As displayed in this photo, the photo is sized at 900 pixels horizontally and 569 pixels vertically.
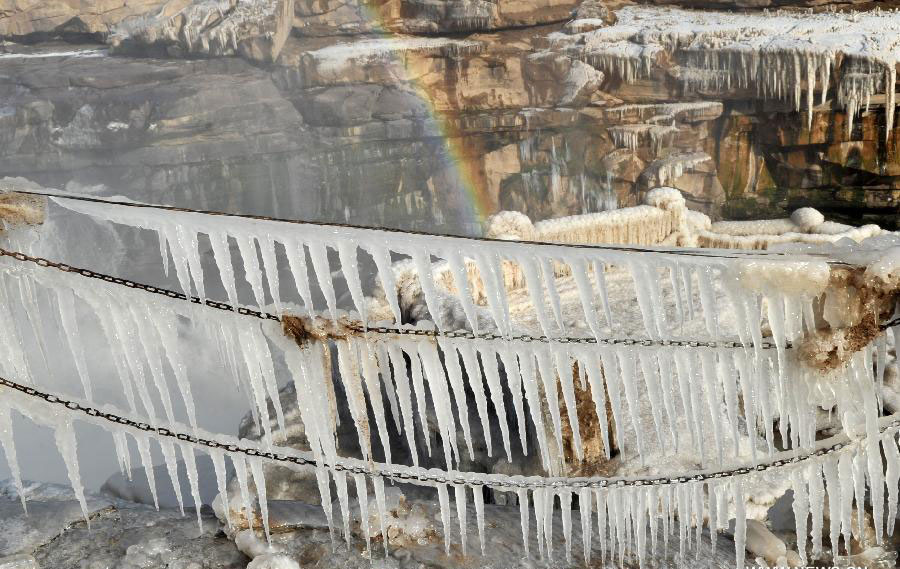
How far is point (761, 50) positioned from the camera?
13445 millimetres

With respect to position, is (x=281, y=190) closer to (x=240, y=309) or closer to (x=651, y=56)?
(x=651, y=56)

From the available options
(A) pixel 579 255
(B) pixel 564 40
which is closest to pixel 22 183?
(A) pixel 579 255

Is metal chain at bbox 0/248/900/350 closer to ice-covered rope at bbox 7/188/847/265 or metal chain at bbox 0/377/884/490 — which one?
ice-covered rope at bbox 7/188/847/265

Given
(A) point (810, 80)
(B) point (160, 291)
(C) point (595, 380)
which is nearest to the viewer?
(B) point (160, 291)

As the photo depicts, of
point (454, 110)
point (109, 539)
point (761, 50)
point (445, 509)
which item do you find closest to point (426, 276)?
point (445, 509)

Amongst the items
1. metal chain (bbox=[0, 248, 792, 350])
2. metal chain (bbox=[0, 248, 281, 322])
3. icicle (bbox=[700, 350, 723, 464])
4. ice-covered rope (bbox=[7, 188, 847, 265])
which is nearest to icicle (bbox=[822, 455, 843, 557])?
icicle (bbox=[700, 350, 723, 464])

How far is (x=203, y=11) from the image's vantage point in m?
14.9

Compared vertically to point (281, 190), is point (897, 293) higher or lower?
higher

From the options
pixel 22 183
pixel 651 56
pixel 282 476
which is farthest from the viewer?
pixel 651 56

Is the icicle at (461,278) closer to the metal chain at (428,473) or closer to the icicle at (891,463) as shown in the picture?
the metal chain at (428,473)

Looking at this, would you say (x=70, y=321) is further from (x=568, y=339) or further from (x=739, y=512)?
(x=739, y=512)

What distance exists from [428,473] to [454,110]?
1314cm

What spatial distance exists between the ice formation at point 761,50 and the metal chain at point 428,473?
11522 millimetres

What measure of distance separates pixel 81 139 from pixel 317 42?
5148 mm
